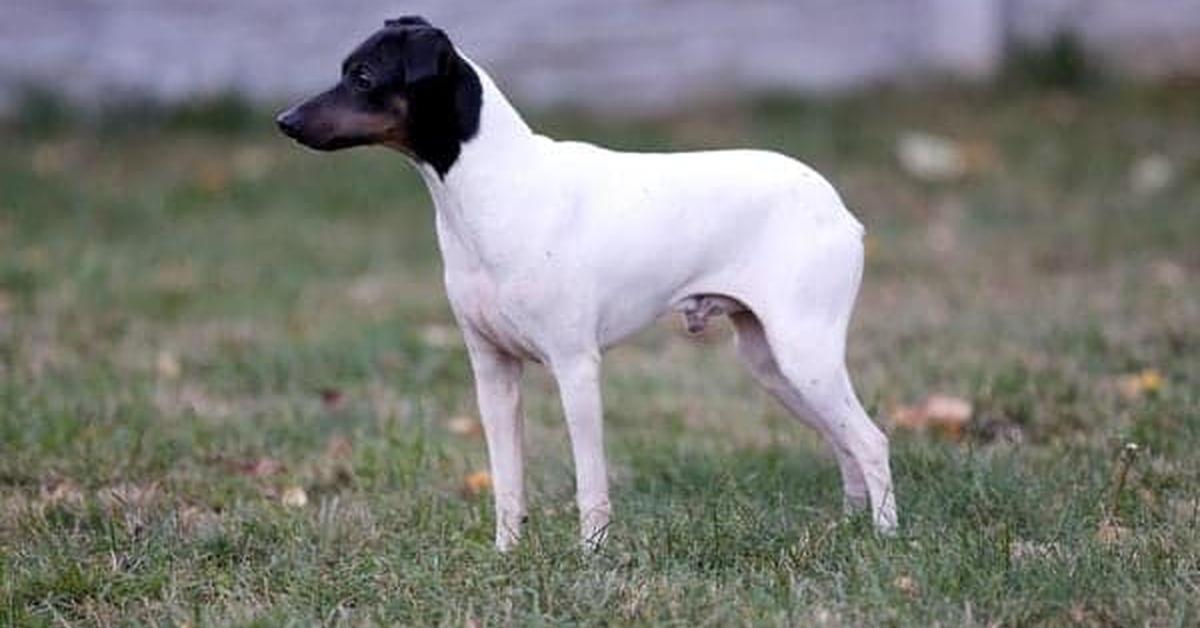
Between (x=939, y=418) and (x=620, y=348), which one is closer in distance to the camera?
(x=939, y=418)

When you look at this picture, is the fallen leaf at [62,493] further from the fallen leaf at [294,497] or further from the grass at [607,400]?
the fallen leaf at [294,497]

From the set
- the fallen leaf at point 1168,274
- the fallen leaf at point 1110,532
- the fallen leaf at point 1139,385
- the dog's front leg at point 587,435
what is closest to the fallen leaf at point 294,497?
the dog's front leg at point 587,435

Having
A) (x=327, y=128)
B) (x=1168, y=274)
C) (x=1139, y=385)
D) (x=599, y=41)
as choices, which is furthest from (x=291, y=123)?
(x=599, y=41)

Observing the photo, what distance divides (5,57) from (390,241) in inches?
133

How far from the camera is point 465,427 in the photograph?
6.24 metres

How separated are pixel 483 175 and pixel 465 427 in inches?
76.1

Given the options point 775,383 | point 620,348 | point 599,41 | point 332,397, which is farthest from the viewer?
point 599,41

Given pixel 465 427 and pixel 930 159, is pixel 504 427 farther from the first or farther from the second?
pixel 930 159

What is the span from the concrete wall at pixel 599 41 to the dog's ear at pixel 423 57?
708 centimetres

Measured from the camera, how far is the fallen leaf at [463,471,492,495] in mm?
5367

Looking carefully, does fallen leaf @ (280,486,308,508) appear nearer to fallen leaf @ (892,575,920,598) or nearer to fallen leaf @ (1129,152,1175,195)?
fallen leaf @ (892,575,920,598)

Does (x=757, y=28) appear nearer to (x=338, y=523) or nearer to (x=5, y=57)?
(x=5, y=57)

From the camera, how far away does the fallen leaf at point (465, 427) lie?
6.21 metres

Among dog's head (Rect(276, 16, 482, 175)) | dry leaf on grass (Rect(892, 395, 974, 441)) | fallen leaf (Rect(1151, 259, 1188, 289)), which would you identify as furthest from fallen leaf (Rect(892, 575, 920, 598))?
fallen leaf (Rect(1151, 259, 1188, 289))
